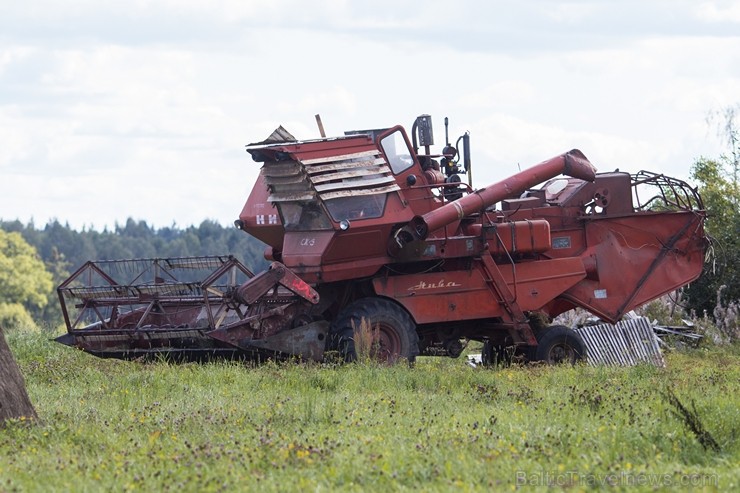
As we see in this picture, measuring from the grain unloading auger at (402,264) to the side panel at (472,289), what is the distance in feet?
0.06

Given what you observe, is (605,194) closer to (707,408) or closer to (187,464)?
(707,408)

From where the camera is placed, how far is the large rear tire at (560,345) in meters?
16.5

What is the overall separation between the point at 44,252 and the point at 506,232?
13060 cm

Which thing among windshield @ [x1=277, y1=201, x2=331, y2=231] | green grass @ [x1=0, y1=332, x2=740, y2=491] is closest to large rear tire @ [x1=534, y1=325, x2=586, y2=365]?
green grass @ [x1=0, y1=332, x2=740, y2=491]

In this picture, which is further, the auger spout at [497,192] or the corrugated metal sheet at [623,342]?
the corrugated metal sheet at [623,342]

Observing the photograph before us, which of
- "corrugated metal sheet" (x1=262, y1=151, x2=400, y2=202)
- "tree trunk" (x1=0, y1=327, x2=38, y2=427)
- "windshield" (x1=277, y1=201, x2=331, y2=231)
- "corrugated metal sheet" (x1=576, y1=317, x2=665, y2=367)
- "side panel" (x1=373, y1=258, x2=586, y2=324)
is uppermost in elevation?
"corrugated metal sheet" (x1=262, y1=151, x2=400, y2=202)

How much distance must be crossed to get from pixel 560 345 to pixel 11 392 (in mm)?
8744

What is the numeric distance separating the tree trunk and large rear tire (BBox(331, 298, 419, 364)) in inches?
219

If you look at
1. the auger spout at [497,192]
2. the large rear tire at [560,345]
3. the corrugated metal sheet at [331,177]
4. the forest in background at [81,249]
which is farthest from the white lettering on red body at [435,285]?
the forest in background at [81,249]

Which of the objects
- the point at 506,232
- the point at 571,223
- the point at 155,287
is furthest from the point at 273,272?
the point at 571,223

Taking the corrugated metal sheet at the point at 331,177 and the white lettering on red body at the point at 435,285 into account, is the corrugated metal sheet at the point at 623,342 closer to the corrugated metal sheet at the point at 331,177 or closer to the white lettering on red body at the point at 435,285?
the white lettering on red body at the point at 435,285

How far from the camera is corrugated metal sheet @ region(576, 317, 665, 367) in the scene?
17.8 metres

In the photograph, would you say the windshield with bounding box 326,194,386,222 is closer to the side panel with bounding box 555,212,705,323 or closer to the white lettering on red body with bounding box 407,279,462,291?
the white lettering on red body with bounding box 407,279,462,291

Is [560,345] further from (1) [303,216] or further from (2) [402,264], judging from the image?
(1) [303,216]
